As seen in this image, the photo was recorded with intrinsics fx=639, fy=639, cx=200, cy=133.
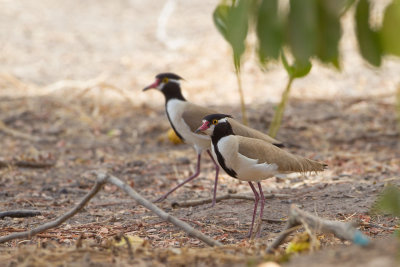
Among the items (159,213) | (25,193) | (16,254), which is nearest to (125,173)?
(25,193)

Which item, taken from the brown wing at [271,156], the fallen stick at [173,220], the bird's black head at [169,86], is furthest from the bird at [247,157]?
the bird's black head at [169,86]

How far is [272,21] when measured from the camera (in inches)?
98.7

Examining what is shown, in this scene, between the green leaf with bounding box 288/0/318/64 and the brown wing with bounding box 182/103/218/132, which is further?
the brown wing with bounding box 182/103/218/132

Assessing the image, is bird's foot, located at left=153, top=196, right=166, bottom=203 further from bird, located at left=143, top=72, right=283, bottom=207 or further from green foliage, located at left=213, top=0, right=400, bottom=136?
green foliage, located at left=213, top=0, right=400, bottom=136

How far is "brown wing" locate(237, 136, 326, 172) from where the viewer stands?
4773 millimetres

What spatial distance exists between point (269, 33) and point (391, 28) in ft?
1.69

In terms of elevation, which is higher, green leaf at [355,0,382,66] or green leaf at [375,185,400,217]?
green leaf at [355,0,382,66]

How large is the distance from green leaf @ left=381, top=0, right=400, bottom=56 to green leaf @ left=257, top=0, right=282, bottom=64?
1.47ft

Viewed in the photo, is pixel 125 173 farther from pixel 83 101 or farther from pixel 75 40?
pixel 75 40

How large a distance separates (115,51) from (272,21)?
10.4 m

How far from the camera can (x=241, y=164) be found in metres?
4.69

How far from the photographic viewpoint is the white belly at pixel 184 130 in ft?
19.1

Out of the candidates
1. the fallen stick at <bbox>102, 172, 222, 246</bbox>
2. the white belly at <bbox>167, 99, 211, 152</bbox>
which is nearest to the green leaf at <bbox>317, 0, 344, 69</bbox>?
the fallen stick at <bbox>102, 172, 222, 246</bbox>

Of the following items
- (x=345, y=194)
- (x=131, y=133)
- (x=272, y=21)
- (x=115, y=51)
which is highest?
(x=115, y=51)
